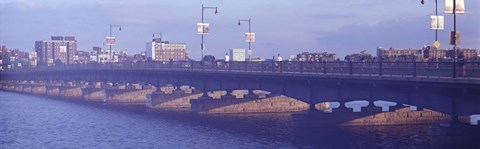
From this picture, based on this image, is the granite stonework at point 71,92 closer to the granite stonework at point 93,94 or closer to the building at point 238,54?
the granite stonework at point 93,94

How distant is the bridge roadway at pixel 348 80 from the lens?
142 ft

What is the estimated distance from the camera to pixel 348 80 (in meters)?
52.8

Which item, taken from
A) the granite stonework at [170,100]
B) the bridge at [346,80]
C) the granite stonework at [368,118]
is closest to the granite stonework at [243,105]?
the bridge at [346,80]

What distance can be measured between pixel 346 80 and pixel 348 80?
1.26 feet

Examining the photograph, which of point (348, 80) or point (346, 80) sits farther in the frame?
point (346, 80)

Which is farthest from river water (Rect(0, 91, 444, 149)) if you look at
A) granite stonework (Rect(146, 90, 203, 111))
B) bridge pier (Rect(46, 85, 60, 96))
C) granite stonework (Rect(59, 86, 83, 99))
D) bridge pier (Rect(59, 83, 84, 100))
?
bridge pier (Rect(46, 85, 60, 96))

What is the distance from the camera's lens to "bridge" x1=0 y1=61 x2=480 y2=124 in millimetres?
43281

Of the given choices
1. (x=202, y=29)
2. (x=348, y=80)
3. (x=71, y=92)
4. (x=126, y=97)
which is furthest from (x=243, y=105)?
(x=71, y=92)

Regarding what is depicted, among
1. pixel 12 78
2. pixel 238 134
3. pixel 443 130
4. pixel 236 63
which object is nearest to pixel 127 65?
pixel 236 63

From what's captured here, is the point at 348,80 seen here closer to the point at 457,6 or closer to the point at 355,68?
the point at 355,68

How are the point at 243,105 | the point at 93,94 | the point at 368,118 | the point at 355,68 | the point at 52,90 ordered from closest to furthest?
the point at 355,68 < the point at 368,118 < the point at 243,105 < the point at 93,94 < the point at 52,90

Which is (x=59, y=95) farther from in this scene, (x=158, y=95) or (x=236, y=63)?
(x=236, y=63)

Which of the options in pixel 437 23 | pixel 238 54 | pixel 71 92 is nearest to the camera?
pixel 437 23

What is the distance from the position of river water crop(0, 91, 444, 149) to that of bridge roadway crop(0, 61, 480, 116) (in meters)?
3.12
